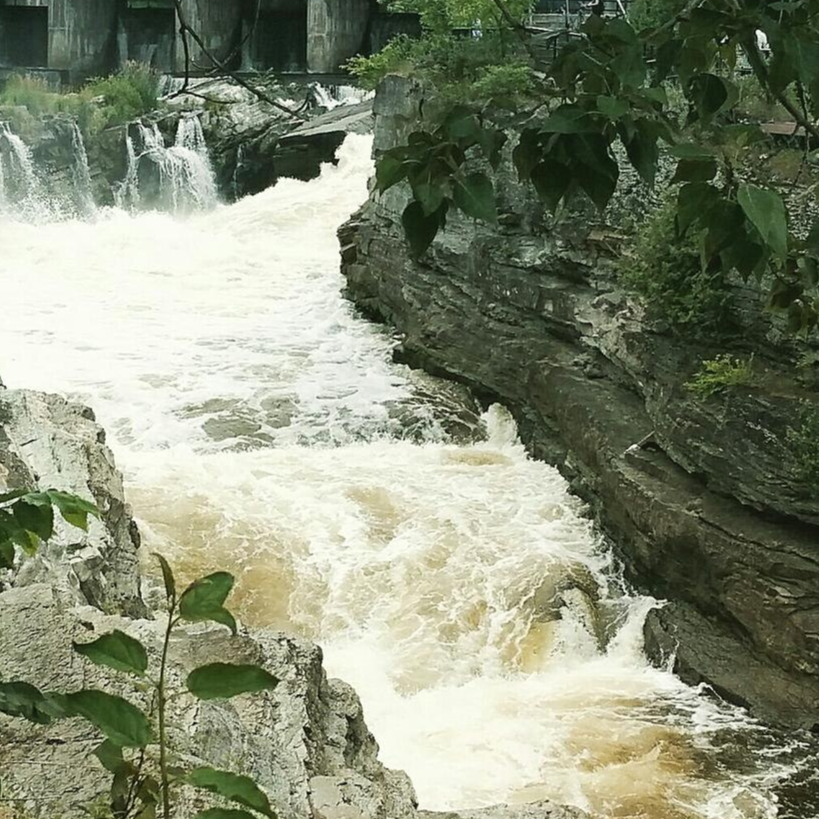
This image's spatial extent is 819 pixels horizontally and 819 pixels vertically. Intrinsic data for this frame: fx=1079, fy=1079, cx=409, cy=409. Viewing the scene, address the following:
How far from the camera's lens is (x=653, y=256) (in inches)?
295

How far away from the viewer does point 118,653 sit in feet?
3.66

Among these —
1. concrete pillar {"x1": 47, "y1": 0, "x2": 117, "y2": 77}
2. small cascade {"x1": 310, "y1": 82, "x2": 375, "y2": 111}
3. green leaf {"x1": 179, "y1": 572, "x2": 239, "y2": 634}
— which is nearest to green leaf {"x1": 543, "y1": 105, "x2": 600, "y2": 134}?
green leaf {"x1": 179, "y1": 572, "x2": 239, "y2": 634}

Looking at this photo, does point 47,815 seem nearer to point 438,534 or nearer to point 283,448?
point 438,534

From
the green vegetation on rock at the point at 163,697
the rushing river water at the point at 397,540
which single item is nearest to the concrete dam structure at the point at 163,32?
the rushing river water at the point at 397,540

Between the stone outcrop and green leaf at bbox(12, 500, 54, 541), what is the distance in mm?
3740

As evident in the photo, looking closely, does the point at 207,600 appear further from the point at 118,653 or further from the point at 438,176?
the point at 438,176

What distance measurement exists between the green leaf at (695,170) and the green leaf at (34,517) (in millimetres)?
858

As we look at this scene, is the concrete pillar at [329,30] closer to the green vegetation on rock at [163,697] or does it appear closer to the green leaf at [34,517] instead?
the green leaf at [34,517]

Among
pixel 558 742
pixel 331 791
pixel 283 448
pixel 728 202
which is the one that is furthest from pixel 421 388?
pixel 728 202

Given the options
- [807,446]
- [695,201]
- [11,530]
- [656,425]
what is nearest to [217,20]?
[656,425]

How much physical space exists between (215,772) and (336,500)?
685 cm

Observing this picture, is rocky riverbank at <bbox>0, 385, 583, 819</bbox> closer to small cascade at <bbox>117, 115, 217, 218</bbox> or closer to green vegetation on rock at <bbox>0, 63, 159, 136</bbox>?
small cascade at <bbox>117, 115, 217, 218</bbox>

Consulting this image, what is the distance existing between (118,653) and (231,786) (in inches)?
7.2

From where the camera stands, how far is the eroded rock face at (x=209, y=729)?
2.27 m
